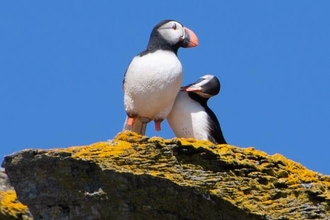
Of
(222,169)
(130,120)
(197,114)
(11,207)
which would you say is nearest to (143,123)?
(130,120)

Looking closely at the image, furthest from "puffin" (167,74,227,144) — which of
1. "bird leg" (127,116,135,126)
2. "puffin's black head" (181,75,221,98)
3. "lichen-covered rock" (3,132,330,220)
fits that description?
"lichen-covered rock" (3,132,330,220)

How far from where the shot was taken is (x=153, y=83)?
16.0m

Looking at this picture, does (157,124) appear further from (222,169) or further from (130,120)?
(222,169)

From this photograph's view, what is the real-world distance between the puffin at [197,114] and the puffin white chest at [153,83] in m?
0.25

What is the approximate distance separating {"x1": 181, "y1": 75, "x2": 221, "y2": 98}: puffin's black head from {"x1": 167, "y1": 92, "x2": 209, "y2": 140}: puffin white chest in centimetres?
17

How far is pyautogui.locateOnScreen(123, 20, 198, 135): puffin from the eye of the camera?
16.1 metres

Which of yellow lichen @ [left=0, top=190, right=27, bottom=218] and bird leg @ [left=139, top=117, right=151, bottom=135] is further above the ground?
bird leg @ [left=139, top=117, right=151, bottom=135]

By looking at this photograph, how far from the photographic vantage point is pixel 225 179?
14133 millimetres

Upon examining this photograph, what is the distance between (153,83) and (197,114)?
34.1 inches

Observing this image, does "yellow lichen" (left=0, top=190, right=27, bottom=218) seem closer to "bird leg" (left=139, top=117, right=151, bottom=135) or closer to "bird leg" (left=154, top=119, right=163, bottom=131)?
"bird leg" (left=139, top=117, right=151, bottom=135)

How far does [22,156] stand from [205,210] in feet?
7.30

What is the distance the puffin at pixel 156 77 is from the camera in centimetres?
1606

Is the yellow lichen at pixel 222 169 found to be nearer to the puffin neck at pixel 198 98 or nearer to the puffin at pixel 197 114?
the puffin at pixel 197 114

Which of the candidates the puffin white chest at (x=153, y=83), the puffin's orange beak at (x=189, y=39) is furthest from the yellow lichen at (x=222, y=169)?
the puffin's orange beak at (x=189, y=39)
